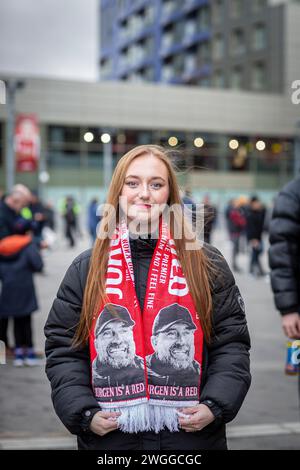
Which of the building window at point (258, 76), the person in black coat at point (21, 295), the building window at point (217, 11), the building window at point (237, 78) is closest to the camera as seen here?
the person in black coat at point (21, 295)

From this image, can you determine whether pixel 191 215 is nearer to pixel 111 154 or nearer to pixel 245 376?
pixel 245 376

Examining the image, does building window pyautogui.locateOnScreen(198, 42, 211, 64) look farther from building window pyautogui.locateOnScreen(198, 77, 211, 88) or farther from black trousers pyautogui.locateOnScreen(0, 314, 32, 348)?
black trousers pyautogui.locateOnScreen(0, 314, 32, 348)

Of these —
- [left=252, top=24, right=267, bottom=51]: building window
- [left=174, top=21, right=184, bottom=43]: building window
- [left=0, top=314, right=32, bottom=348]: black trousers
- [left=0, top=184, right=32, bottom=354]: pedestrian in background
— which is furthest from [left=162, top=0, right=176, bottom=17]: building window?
[left=0, top=314, right=32, bottom=348]: black trousers

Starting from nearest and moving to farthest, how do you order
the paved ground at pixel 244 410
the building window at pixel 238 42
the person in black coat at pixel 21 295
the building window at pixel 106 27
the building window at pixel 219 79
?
the paved ground at pixel 244 410
the person in black coat at pixel 21 295
the building window at pixel 238 42
the building window at pixel 219 79
the building window at pixel 106 27

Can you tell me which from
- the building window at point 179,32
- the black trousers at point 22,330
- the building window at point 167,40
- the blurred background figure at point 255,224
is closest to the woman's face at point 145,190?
the black trousers at point 22,330

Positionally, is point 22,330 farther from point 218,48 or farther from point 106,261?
point 218,48

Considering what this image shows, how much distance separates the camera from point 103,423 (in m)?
2.36

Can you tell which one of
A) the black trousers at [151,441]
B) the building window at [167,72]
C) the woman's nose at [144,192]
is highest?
the building window at [167,72]

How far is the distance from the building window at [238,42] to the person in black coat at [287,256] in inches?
1981

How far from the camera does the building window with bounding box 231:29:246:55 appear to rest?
52906 mm

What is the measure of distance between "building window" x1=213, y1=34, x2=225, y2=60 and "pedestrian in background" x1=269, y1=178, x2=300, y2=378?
172 ft

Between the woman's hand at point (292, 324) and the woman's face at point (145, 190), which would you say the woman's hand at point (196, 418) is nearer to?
the woman's face at point (145, 190)

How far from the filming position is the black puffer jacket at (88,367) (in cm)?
240

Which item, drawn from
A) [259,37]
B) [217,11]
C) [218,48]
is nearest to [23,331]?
[259,37]
